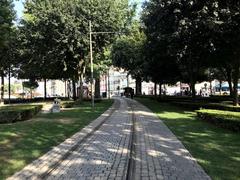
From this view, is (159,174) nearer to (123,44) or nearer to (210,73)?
(123,44)

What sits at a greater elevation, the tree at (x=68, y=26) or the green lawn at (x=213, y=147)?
the tree at (x=68, y=26)

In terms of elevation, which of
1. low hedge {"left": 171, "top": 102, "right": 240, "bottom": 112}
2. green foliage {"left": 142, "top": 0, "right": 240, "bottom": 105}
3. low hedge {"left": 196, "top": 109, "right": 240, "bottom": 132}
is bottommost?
low hedge {"left": 196, "top": 109, "right": 240, "bottom": 132}

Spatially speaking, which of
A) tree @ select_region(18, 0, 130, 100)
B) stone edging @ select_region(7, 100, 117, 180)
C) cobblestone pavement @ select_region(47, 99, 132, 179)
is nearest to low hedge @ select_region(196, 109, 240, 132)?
cobblestone pavement @ select_region(47, 99, 132, 179)

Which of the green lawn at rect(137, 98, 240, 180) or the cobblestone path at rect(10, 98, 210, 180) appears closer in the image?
the cobblestone path at rect(10, 98, 210, 180)

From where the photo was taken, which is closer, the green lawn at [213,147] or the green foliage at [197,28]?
the green lawn at [213,147]

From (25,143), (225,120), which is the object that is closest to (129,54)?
(225,120)

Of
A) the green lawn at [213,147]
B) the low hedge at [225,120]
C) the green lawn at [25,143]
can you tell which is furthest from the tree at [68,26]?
the green lawn at [213,147]

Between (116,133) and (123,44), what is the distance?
5218 centimetres

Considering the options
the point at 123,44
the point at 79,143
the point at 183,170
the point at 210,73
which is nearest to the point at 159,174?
the point at 183,170

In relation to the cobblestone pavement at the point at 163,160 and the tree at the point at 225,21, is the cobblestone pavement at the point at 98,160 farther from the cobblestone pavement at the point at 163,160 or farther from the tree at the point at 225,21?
the tree at the point at 225,21

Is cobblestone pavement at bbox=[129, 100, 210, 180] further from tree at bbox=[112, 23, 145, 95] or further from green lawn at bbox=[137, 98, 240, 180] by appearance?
tree at bbox=[112, 23, 145, 95]

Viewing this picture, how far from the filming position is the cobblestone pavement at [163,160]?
972 cm

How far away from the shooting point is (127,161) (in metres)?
11.5

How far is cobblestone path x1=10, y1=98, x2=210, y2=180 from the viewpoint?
31.9ft
